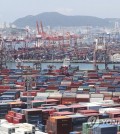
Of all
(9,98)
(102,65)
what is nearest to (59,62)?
(102,65)

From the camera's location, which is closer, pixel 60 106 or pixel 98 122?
pixel 98 122

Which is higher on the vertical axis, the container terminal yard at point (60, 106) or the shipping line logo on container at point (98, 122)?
the shipping line logo on container at point (98, 122)

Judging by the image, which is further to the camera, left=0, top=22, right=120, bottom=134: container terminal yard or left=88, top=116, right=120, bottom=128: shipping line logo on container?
left=0, top=22, right=120, bottom=134: container terminal yard

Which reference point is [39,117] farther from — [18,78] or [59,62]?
[59,62]

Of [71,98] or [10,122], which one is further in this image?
[71,98]

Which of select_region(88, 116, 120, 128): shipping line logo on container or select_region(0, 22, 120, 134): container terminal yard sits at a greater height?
select_region(88, 116, 120, 128): shipping line logo on container

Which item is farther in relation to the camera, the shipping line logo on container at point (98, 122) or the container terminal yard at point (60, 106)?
the container terminal yard at point (60, 106)

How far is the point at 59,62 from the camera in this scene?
76750 millimetres

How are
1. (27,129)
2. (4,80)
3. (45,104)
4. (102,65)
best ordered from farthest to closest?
(102,65), (4,80), (45,104), (27,129)

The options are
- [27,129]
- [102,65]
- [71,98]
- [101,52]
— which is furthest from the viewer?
[101,52]

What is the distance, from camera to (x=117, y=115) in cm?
2130

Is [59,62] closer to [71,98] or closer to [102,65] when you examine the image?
[102,65]

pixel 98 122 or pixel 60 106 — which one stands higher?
pixel 98 122

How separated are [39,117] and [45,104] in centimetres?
417
